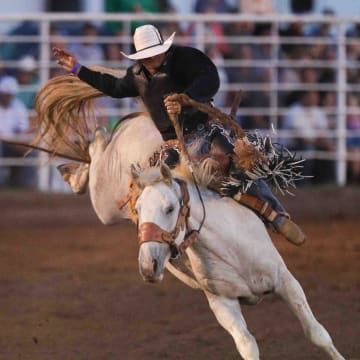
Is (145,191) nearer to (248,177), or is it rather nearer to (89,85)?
(248,177)

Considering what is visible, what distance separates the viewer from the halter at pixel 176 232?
470 centimetres

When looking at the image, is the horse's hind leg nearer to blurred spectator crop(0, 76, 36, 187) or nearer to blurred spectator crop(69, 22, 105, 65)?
blurred spectator crop(0, 76, 36, 187)

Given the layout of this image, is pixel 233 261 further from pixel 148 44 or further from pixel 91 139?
pixel 91 139

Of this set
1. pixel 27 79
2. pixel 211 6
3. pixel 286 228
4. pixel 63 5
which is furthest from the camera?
pixel 63 5

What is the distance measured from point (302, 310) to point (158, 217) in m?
0.98

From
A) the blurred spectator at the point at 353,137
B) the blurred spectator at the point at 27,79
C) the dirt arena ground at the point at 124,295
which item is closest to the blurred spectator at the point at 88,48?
the blurred spectator at the point at 27,79

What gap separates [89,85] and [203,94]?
3.49 ft

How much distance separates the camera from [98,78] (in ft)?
19.8

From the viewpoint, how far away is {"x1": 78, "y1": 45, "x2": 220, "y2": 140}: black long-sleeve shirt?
5.60 m

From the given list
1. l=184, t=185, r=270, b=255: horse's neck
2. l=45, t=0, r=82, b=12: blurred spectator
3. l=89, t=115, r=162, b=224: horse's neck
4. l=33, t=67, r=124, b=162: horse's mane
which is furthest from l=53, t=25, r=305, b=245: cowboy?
l=45, t=0, r=82, b=12: blurred spectator

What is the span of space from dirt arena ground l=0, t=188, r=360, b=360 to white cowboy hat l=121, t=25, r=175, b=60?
159 cm

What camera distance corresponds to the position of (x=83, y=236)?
32.8ft

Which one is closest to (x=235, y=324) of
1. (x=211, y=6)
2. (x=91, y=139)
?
(x=91, y=139)

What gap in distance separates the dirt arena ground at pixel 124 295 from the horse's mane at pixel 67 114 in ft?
3.48
